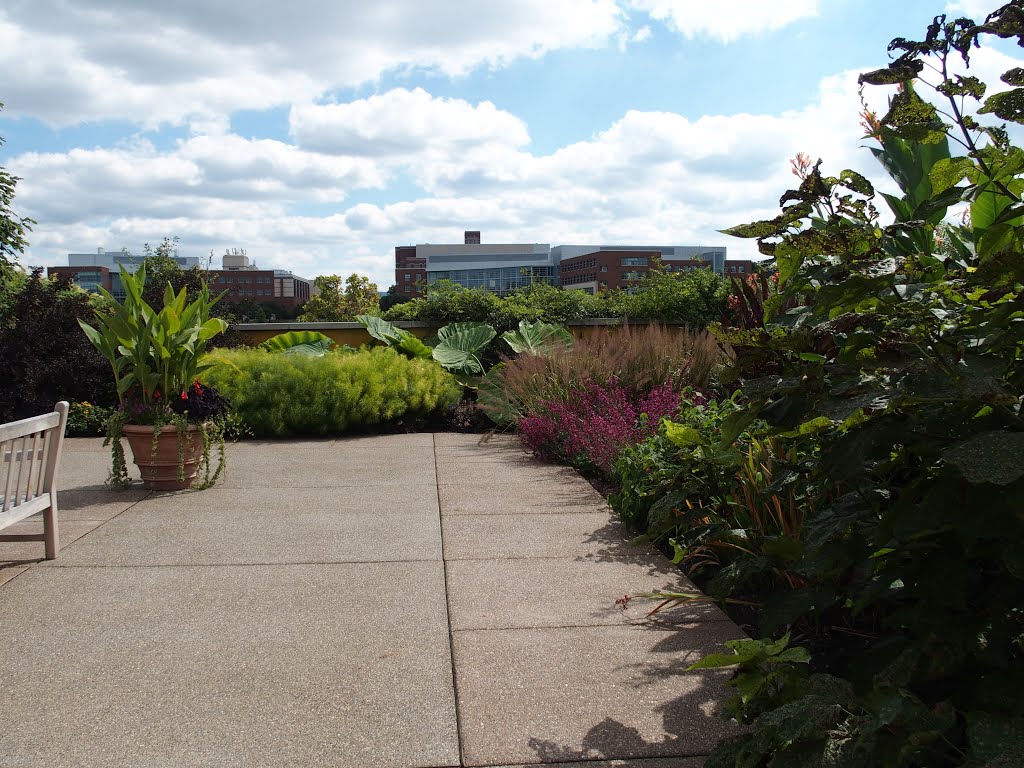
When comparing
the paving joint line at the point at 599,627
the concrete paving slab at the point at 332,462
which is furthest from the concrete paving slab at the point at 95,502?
the paving joint line at the point at 599,627

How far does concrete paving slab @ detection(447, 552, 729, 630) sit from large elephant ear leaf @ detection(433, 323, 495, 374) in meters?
6.78

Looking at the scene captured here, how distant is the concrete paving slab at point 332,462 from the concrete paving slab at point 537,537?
57.2 inches

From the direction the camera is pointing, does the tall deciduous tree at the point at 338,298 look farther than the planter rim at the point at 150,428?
Yes

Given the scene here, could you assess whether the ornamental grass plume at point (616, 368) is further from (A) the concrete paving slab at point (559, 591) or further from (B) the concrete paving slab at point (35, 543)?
(B) the concrete paving slab at point (35, 543)

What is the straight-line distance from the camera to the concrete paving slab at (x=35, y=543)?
4270mm

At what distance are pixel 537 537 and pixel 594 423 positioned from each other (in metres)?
1.70

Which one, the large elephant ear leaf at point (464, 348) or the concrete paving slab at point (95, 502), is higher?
the large elephant ear leaf at point (464, 348)

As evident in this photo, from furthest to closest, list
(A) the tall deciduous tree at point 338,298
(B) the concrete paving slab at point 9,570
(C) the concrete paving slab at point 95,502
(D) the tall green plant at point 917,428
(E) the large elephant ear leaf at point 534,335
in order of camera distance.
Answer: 1. (A) the tall deciduous tree at point 338,298
2. (E) the large elephant ear leaf at point 534,335
3. (C) the concrete paving slab at point 95,502
4. (B) the concrete paving slab at point 9,570
5. (D) the tall green plant at point 917,428

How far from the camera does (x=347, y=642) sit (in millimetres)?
3146

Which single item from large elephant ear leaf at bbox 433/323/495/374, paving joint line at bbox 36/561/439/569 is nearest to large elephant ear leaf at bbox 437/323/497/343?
large elephant ear leaf at bbox 433/323/495/374

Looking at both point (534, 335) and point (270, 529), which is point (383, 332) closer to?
point (534, 335)

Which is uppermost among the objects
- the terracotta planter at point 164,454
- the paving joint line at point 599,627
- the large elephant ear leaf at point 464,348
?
the large elephant ear leaf at point 464,348

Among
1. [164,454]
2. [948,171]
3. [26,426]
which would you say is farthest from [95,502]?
[948,171]

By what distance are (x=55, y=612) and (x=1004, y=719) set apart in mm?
3499
